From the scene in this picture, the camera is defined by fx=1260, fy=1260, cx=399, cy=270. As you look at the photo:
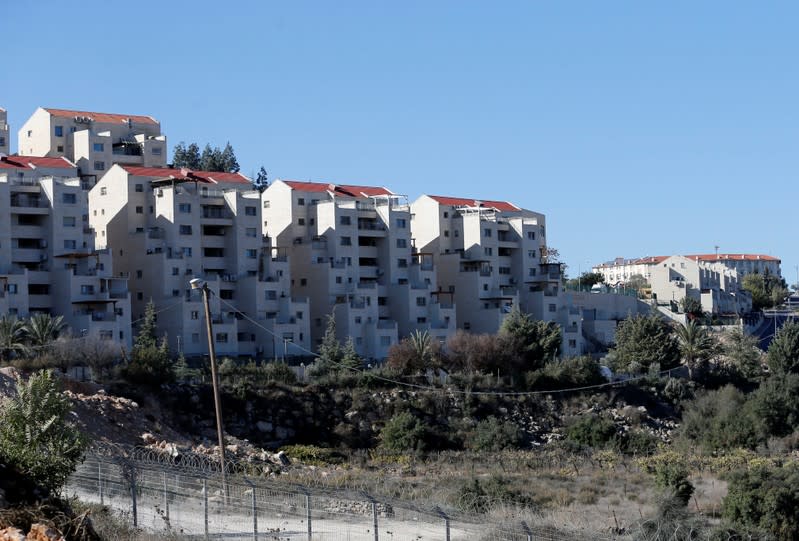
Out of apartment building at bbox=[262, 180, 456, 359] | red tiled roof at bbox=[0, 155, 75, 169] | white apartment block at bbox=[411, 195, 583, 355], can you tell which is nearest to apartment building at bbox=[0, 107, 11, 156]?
red tiled roof at bbox=[0, 155, 75, 169]

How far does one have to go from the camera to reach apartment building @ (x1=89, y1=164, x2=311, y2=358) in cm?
7588

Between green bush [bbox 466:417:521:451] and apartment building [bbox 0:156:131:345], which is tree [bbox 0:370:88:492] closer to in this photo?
green bush [bbox 466:417:521:451]

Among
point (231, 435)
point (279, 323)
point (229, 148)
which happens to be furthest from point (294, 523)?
point (229, 148)

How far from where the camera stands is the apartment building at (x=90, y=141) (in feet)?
319

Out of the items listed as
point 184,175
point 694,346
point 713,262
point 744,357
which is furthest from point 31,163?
point 713,262

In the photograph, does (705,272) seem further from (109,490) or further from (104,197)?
(109,490)

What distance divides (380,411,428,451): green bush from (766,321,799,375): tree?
31.5m

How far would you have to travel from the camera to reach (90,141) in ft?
318

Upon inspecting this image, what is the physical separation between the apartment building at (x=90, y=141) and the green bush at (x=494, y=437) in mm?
42809

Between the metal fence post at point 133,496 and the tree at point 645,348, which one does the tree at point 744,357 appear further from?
the metal fence post at point 133,496

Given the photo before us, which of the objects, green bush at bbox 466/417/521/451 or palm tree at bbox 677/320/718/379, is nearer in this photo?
green bush at bbox 466/417/521/451

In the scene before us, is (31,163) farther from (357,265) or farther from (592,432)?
(592,432)

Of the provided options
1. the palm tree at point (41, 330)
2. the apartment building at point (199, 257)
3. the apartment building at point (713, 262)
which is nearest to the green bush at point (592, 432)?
the apartment building at point (199, 257)

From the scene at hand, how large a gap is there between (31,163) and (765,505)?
194 feet
